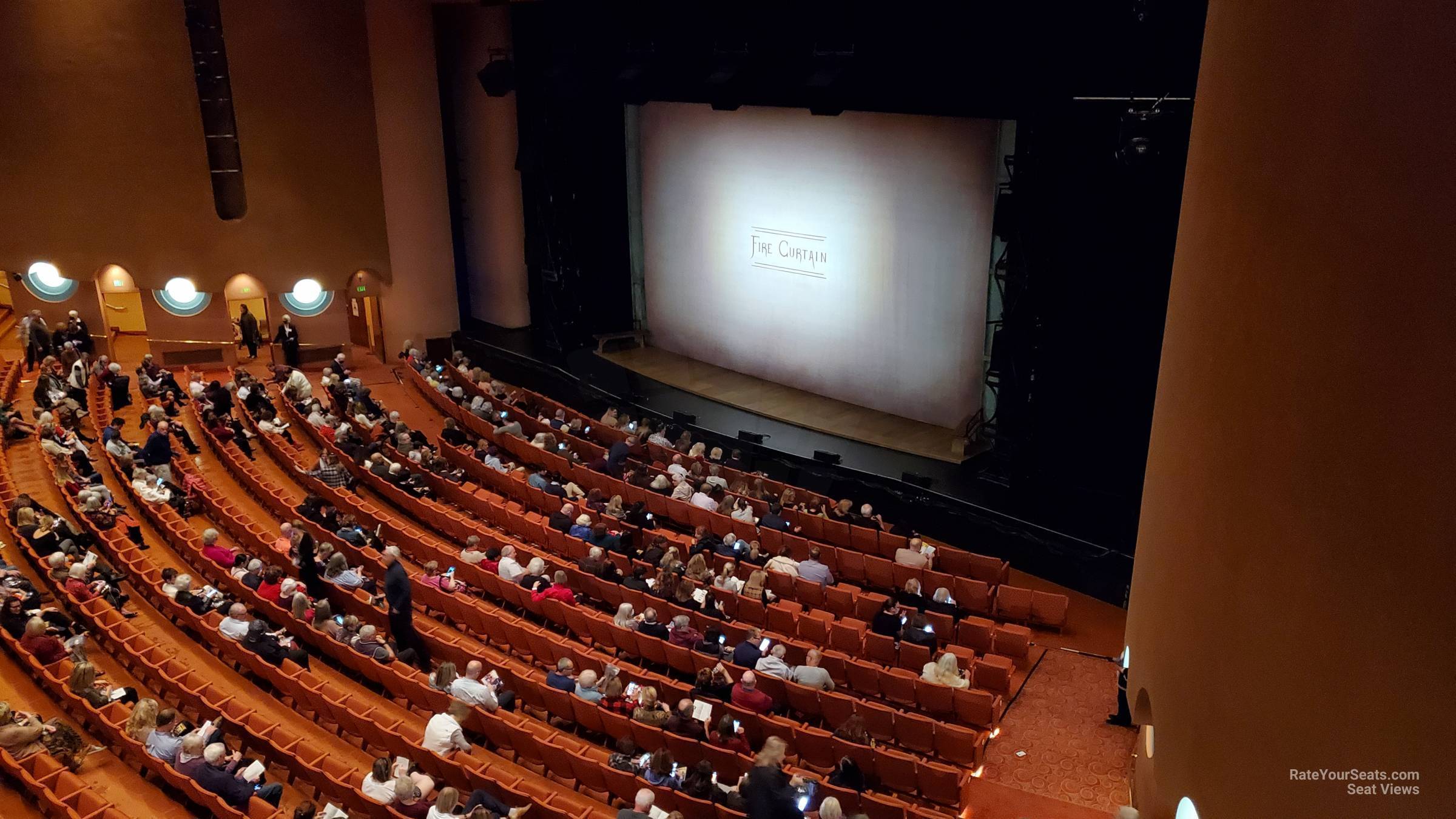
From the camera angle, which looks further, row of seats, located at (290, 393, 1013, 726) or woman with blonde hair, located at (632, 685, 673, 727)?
row of seats, located at (290, 393, 1013, 726)

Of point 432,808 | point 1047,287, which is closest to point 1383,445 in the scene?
point 432,808

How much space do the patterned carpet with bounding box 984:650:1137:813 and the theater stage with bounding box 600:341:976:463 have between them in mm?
4457

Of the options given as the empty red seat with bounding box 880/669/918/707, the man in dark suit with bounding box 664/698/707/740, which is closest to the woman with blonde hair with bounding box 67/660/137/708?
the man in dark suit with bounding box 664/698/707/740

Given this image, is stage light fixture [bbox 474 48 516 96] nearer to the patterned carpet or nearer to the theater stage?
the theater stage

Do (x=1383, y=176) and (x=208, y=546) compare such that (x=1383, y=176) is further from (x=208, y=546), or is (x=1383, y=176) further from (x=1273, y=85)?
(x=208, y=546)

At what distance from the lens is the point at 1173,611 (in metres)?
4.82

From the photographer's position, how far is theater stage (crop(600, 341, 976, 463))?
13.6 metres

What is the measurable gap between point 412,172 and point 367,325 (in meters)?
3.20

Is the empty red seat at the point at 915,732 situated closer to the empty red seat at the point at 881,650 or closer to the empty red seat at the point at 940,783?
the empty red seat at the point at 940,783

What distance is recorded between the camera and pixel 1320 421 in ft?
10.2

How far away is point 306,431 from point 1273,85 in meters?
14.0

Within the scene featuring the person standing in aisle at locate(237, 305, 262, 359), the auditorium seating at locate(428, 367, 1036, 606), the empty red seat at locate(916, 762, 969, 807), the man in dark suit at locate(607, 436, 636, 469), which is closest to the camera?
the empty red seat at locate(916, 762, 969, 807)

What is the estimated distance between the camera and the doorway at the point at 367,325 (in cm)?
1916

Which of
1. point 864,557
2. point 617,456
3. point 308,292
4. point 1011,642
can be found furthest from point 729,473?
point 308,292
